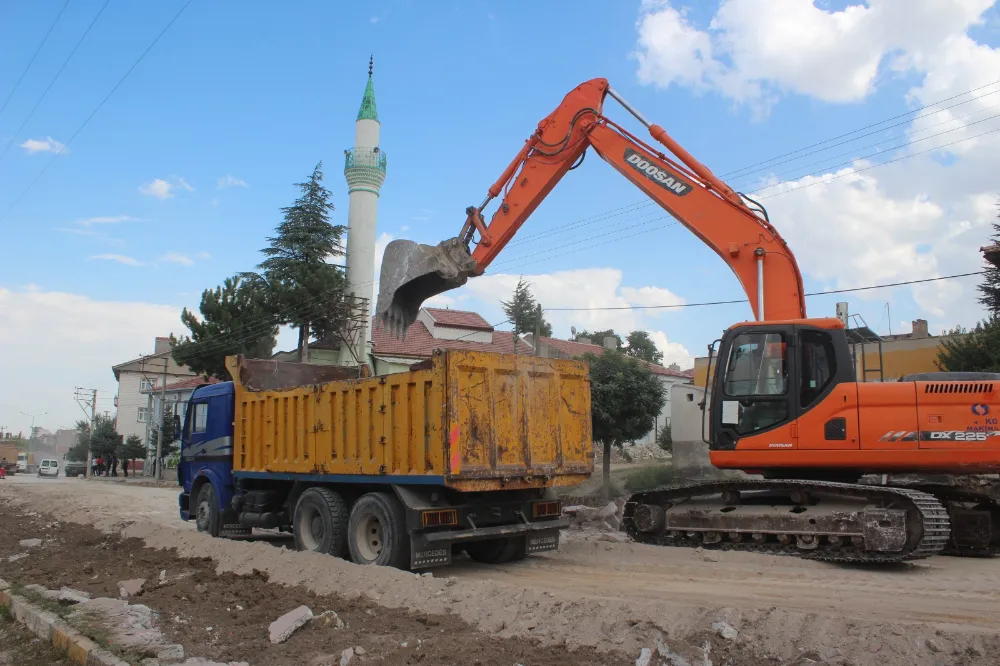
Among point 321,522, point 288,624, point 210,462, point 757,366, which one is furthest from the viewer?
point 210,462

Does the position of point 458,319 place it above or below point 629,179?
above

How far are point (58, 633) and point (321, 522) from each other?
4.42 meters

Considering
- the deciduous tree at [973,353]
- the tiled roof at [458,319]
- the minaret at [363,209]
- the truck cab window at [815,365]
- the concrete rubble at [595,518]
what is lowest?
the concrete rubble at [595,518]

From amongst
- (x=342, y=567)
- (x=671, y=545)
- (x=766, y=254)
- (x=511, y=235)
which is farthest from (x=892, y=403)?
(x=342, y=567)

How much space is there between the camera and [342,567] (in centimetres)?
924

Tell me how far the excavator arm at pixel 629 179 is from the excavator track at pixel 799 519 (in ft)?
7.76

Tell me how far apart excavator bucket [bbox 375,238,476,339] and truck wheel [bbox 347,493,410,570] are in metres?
2.93

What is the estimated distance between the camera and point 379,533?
10133 millimetres

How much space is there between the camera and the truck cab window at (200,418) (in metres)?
14.4

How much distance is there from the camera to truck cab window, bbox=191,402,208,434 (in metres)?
14.4

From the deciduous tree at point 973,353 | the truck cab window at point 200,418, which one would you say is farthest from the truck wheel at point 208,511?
the deciduous tree at point 973,353

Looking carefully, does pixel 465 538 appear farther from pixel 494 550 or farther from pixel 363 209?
pixel 363 209

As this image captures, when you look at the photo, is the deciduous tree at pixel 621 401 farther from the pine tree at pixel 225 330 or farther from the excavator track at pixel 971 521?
the pine tree at pixel 225 330

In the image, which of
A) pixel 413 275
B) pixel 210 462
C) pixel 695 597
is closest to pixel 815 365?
pixel 695 597
